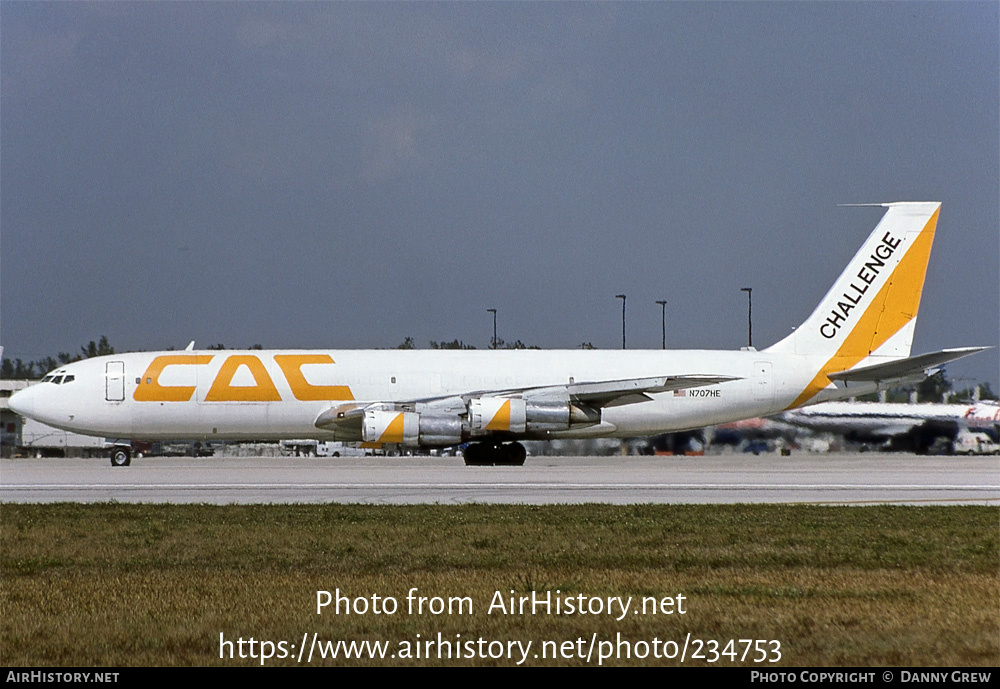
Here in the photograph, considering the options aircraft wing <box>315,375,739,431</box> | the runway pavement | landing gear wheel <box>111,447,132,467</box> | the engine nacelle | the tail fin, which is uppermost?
the tail fin

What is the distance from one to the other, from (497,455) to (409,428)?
3896 millimetres

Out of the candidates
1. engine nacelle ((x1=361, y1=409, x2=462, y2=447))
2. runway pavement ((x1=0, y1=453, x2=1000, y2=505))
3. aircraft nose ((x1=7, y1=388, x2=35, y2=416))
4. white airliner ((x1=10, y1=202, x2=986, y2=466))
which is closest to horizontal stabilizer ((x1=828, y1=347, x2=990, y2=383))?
white airliner ((x1=10, y1=202, x2=986, y2=466))

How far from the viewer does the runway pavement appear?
23125 mm

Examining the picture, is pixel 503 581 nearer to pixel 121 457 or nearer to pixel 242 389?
pixel 242 389

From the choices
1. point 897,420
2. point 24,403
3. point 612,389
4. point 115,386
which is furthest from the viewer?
point 897,420

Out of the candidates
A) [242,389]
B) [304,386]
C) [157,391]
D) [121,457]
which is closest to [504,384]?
[304,386]

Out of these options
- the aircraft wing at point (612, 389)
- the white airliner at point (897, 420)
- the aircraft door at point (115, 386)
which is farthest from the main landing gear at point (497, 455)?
the aircraft door at point (115, 386)

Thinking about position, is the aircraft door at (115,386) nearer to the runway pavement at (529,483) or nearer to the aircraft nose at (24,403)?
the runway pavement at (529,483)

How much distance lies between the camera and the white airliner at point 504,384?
36.2 metres

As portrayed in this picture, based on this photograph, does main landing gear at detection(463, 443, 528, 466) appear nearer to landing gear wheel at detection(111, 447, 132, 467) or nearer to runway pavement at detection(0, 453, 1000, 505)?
runway pavement at detection(0, 453, 1000, 505)

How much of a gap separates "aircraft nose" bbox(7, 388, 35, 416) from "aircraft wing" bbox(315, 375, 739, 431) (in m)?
9.16

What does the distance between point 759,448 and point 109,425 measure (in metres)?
22.8

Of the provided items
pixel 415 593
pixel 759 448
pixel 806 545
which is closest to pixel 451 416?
pixel 759 448

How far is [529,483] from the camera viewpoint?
89.7ft
